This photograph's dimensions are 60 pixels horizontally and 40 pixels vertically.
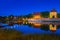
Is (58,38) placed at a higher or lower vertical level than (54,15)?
lower

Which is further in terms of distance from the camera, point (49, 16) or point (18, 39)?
point (49, 16)

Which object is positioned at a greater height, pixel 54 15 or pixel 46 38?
pixel 54 15

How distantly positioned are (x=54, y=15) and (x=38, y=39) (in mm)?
23736

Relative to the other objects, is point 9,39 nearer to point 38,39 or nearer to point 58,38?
point 38,39

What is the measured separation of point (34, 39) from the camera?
11797 millimetres

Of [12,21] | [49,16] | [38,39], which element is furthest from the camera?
[49,16]

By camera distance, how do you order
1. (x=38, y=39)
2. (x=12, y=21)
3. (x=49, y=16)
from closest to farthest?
(x=38, y=39), (x=12, y=21), (x=49, y=16)

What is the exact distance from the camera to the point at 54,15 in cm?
3478

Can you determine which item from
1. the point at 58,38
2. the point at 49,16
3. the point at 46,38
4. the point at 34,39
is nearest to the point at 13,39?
the point at 34,39

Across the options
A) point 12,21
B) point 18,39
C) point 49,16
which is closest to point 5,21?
point 12,21

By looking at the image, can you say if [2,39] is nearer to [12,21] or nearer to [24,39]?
[24,39]

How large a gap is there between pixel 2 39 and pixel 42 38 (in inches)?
98.6

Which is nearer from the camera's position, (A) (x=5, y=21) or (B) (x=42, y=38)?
(B) (x=42, y=38)

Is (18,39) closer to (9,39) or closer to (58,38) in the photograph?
(9,39)
